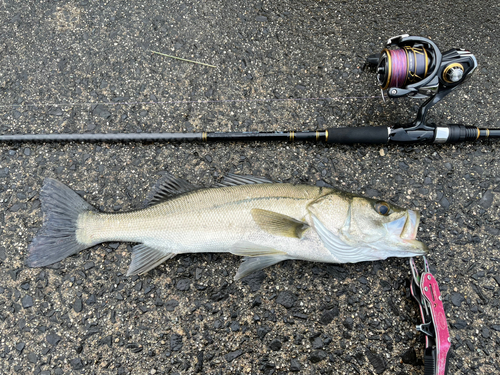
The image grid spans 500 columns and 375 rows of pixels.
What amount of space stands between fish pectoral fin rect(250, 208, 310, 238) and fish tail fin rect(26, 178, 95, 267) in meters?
1.35

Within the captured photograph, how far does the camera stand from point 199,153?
9.32 feet

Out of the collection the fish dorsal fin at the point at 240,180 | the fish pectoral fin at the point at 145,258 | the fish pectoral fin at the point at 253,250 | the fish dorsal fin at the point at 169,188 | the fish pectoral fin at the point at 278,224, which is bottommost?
the fish pectoral fin at the point at 145,258

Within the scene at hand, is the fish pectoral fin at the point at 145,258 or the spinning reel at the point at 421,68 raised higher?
the spinning reel at the point at 421,68

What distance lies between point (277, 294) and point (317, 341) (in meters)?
0.45

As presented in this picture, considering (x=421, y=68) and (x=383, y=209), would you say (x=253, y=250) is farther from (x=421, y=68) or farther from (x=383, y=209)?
(x=421, y=68)

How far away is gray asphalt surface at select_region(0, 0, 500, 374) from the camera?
8.10 ft

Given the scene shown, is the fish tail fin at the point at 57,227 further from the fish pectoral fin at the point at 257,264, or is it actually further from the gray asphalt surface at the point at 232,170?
the fish pectoral fin at the point at 257,264

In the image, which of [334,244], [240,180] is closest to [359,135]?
[334,244]

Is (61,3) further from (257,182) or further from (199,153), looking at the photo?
(257,182)

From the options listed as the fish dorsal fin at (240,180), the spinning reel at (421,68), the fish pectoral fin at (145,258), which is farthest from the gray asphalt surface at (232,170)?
the spinning reel at (421,68)

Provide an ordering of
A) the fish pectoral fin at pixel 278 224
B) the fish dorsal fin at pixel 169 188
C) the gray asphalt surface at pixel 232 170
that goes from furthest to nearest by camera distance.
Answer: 1. the fish dorsal fin at pixel 169 188
2. the gray asphalt surface at pixel 232 170
3. the fish pectoral fin at pixel 278 224

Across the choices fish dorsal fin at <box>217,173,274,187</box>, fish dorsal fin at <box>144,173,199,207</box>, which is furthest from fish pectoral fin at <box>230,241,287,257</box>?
fish dorsal fin at <box>144,173,199,207</box>

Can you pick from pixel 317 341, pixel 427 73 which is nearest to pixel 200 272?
pixel 317 341

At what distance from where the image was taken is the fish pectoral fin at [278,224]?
90.0 inches
